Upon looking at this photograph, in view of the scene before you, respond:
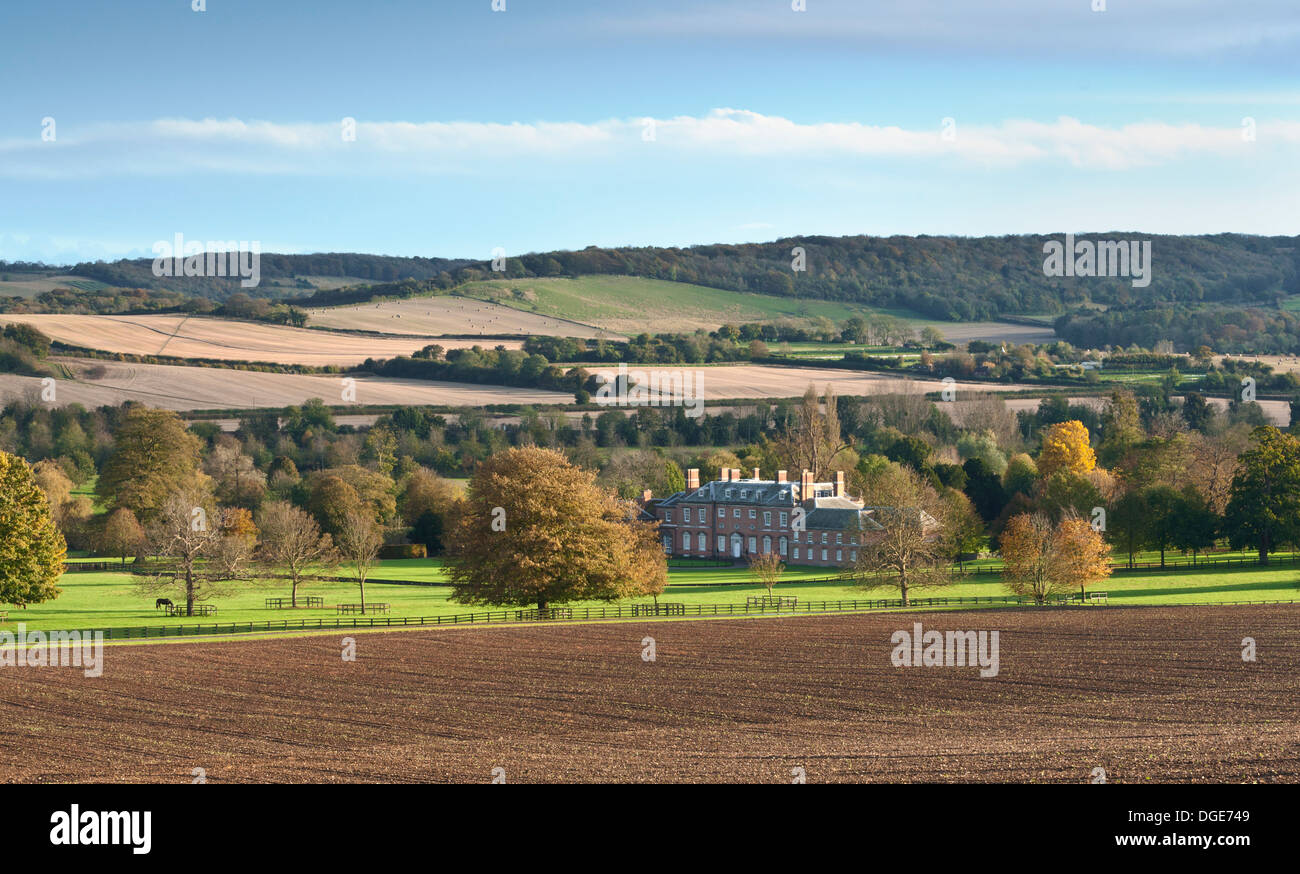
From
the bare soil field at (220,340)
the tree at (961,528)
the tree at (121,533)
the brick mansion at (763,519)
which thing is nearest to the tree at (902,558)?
the tree at (961,528)

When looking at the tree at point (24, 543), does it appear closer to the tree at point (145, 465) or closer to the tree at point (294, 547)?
the tree at point (294, 547)

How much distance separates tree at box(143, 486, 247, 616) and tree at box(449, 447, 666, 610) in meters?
14.8

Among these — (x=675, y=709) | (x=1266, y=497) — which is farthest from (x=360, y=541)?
(x=1266, y=497)

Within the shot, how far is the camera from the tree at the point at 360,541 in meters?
81.6

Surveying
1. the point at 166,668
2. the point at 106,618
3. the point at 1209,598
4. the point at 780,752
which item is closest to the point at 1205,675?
the point at 780,752

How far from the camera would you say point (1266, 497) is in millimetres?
86438

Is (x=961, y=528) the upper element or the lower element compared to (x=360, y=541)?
lower

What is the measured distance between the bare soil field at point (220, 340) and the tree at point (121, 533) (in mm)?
74084

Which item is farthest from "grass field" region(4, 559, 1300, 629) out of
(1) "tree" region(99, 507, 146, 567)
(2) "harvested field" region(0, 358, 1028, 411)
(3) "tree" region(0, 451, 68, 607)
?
(2) "harvested field" region(0, 358, 1028, 411)

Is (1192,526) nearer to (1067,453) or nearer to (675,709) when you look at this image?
(1067,453)

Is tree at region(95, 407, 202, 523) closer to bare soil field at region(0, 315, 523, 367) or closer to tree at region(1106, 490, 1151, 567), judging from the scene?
tree at region(1106, 490, 1151, 567)

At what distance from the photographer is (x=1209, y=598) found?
73.2 meters

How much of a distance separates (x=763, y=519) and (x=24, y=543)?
56.5 m
